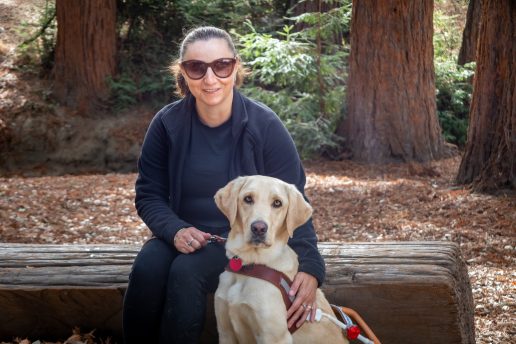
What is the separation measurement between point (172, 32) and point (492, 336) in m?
10.3

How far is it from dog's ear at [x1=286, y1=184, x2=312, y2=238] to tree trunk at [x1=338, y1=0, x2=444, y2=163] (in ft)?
24.1

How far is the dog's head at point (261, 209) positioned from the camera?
3.14 m

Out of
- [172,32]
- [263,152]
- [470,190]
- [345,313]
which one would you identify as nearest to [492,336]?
[345,313]

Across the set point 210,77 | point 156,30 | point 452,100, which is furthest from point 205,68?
point 156,30

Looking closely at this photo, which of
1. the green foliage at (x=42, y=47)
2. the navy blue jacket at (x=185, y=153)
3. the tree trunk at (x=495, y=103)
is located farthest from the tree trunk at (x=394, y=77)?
the navy blue jacket at (x=185, y=153)

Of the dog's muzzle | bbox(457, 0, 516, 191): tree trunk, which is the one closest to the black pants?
the dog's muzzle

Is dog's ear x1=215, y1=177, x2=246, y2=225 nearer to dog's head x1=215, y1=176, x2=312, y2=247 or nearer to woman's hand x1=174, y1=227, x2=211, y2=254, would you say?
dog's head x1=215, y1=176, x2=312, y2=247

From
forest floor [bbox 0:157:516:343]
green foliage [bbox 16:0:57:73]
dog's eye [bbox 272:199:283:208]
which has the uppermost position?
green foliage [bbox 16:0:57:73]

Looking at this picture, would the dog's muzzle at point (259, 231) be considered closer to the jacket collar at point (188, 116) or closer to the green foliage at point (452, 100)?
the jacket collar at point (188, 116)

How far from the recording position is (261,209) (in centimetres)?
316

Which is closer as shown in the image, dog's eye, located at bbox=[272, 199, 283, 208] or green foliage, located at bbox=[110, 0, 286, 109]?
dog's eye, located at bbox=[272, 199, 283, 208]

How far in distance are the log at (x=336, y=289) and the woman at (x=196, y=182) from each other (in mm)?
489

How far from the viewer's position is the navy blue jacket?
12.0ft

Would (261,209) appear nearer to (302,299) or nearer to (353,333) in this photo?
A: (302,299)
